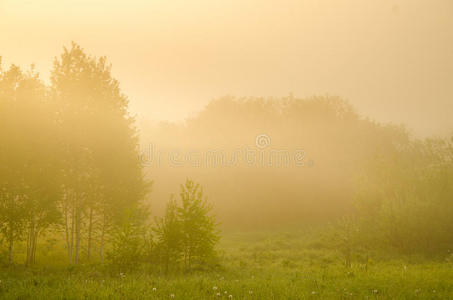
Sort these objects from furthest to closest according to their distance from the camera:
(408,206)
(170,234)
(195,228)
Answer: (408,206) → (195,228) → (170,234)

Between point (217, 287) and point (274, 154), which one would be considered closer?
point (217, 287)

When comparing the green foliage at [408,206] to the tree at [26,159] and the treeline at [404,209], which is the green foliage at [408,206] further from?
the tree at [26,159]

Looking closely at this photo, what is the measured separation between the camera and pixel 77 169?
54.5ft

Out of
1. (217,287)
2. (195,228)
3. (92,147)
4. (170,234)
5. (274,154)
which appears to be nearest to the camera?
(217,287)

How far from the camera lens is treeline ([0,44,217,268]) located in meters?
13.3

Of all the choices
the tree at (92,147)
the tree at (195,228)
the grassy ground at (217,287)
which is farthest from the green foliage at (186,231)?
the tree at (92,147)

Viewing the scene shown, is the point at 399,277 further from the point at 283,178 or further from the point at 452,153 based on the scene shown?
the point at 283,178

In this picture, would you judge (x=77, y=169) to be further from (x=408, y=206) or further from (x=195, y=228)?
(x=408, y=206)

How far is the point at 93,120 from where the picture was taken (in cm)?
1745

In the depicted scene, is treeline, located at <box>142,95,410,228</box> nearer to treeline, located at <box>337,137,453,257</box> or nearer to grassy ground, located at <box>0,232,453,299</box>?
treeline, located at <box>337,137,453,257</box>

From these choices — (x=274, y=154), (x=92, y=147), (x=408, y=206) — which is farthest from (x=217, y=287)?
(x=274, y=154)

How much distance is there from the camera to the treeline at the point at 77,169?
13289 millimetres

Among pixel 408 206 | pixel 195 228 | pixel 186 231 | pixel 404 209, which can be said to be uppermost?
pixel 408 206

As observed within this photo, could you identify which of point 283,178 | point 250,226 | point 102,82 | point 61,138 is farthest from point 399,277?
point 283,178
